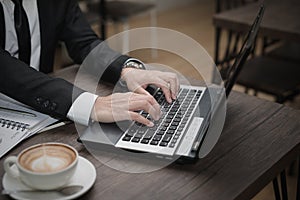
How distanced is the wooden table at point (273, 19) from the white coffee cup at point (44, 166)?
4.77 ft

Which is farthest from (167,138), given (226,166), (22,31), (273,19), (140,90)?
(273,19)

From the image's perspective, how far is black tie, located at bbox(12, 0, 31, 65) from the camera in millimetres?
1388

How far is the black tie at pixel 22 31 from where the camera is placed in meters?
1.39

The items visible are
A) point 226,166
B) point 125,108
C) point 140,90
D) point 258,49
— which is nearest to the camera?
point 226,166

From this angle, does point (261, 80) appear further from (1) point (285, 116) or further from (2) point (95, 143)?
(2) point (95, 143)

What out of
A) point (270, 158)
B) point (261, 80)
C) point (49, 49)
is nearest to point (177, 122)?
point (270, 158)

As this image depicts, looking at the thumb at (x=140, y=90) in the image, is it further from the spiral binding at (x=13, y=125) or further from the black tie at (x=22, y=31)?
Answer: the black tie at (x=22, y=31)

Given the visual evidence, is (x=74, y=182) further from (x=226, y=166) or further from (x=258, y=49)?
(x=258, y=49)

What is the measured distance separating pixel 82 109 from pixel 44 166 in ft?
0.89

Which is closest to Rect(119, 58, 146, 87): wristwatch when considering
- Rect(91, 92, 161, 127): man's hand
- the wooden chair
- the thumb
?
the thumb

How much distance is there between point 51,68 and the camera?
1.61 m

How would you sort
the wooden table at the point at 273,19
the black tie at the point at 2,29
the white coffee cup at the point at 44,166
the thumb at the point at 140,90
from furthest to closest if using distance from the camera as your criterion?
the wooden table at the point at 273,19, the black tie at the point at 2,29, the thumb at the point at 140,90, the white coffee cup at the point at 44,166

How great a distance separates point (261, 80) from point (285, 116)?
1140mm

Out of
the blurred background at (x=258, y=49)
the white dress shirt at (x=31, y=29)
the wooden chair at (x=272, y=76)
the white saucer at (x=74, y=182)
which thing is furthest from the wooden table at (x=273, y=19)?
the white saucer at (x=74, y=182)
